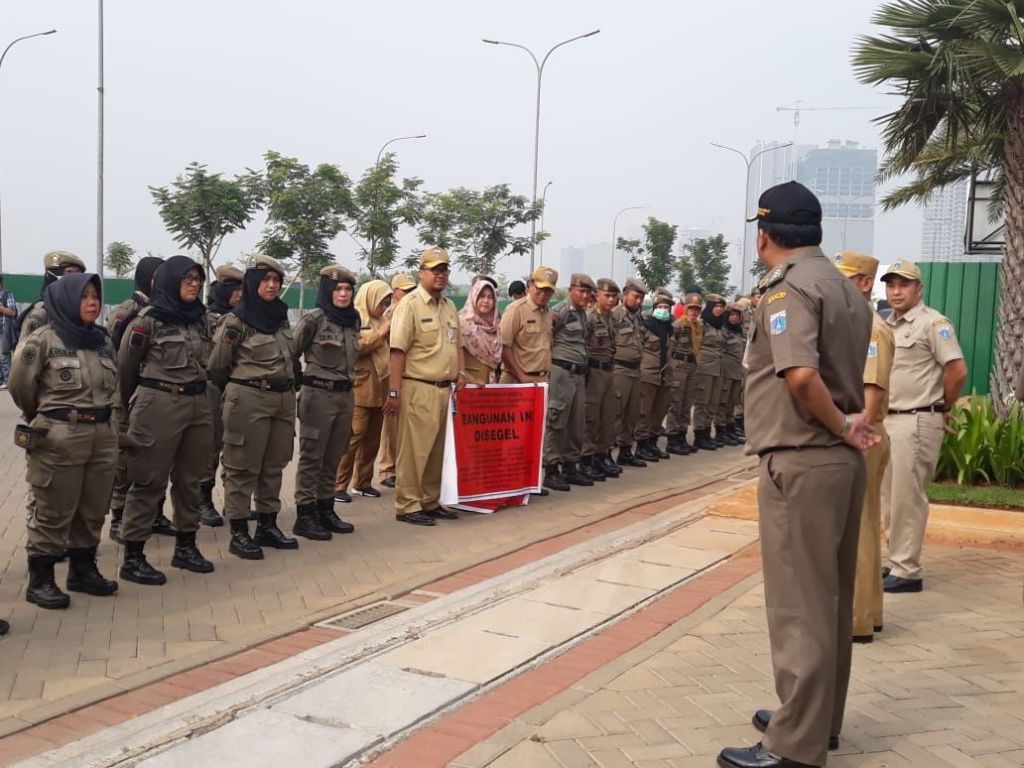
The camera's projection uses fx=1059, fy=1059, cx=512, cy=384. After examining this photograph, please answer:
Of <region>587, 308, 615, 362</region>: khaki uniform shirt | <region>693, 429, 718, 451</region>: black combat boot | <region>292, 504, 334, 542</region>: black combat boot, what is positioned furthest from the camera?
<region>693, 429, 718, 451</region>: black combat boot

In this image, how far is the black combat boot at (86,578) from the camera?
6.18 metres

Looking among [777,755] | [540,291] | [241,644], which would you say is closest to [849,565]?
[777,755]

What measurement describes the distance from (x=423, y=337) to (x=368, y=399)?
1191 millimetres

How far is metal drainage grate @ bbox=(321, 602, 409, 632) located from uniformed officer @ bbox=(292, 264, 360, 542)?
181cm

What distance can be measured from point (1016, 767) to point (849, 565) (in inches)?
→ 39.7

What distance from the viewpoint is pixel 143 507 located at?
654 cm

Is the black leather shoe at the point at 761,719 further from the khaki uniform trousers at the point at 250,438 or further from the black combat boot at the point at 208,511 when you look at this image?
the black combat boot at the point at 208,511

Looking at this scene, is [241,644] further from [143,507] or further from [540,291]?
[540,291]

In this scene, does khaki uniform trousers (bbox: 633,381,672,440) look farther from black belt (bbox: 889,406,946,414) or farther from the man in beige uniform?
black belt (bbox: 889,406,946,414)

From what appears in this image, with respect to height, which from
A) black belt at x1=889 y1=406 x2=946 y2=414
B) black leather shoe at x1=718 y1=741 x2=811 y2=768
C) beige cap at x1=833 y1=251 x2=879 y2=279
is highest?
beige cap at x1=833 y1=251 x2=879 y2=279

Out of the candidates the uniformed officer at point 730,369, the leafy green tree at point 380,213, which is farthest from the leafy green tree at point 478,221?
the uniformed officer at point 730,369

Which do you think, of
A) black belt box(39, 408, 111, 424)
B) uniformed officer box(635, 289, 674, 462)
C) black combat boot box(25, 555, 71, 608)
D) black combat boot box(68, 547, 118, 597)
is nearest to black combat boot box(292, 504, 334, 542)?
black combat boot box(68, 547, 118, 597)

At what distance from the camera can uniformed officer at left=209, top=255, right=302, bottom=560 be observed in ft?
23.6

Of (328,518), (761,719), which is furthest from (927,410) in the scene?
(328,518)
